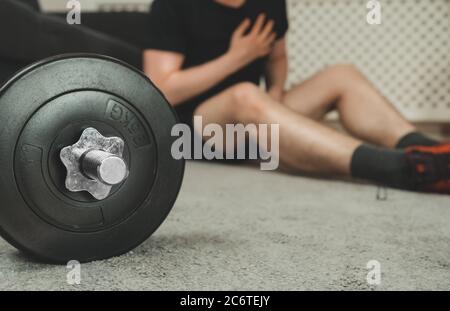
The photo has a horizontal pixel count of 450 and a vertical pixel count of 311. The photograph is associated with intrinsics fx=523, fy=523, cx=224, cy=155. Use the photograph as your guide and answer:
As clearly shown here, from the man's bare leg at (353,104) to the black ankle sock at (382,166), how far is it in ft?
0.54

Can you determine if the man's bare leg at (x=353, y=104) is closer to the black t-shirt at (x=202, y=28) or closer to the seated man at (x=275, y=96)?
the seated man at (x=275, y=96)

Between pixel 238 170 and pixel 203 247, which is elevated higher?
pixel 238 170

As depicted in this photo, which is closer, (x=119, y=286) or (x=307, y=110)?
(x=119, y=286)

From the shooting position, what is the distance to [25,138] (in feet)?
1.69

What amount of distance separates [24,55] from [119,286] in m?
0.71

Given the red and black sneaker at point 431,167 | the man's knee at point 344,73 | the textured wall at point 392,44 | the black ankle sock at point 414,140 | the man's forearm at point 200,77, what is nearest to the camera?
the red and black sneaker at point 431,167

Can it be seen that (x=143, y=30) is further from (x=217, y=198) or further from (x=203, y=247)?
(x=203, y=247)

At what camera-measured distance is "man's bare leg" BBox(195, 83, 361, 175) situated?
1.08m

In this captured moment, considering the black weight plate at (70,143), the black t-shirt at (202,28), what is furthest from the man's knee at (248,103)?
the black weight plate at (70,143)

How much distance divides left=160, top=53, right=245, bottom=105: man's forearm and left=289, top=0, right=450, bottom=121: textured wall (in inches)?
38.5

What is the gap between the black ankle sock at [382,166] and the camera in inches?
39.2
